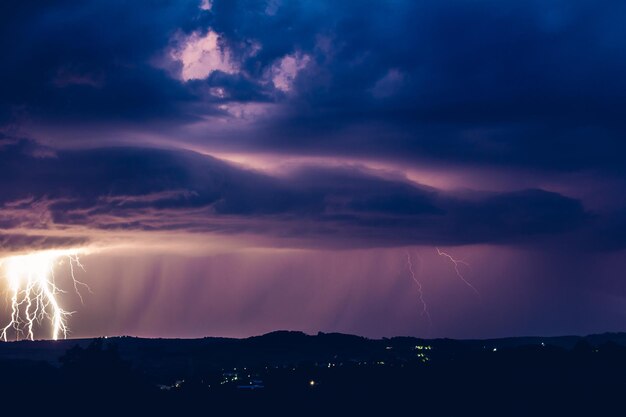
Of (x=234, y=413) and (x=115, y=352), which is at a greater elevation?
(x=115, y=352)

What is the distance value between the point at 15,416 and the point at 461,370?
71361 millimetres

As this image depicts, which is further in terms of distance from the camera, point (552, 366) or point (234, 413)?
point (552, 366)

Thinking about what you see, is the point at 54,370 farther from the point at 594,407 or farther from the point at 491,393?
the point at 594,407

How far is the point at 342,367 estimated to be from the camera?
542 feet

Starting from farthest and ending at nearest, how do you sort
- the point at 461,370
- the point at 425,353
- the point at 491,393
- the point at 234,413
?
1. the point at 425,353
2. the point at 461,370
3. the point at 491,393
4. the point at 234,413

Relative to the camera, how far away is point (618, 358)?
527ft

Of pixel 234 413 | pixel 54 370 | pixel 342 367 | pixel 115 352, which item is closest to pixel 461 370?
pixel 342 367

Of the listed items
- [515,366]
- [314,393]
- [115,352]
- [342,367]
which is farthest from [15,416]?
[515,366]

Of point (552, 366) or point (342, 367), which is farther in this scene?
point (342, 367)

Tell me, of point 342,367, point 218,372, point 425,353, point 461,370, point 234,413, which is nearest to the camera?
point 234,413

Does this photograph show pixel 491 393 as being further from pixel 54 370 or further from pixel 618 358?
pixel 54 370

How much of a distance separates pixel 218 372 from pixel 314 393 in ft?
136

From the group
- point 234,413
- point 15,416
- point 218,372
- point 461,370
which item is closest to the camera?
point 15,416

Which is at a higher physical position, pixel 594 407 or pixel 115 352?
pixel 115 352
